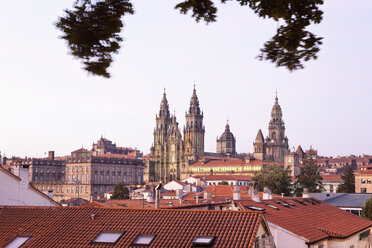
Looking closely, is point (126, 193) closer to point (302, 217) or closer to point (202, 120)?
point (302, 217)

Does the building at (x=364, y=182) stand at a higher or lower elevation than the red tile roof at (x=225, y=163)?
lower

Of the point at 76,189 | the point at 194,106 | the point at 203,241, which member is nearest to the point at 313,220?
the point at 203,241

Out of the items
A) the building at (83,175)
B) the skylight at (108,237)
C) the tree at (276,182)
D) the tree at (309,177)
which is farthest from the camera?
the building at (83,175)

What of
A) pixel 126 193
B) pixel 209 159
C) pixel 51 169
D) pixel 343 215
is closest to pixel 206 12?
pixel 343 215

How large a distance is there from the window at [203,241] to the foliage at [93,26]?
12021 mm

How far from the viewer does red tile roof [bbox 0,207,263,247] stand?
17969 mm

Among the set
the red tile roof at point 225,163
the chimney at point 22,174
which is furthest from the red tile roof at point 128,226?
the red tile roof at point 225,163

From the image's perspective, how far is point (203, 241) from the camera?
17391 mm

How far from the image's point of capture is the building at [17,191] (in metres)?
25.1

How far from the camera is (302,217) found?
2897 cm

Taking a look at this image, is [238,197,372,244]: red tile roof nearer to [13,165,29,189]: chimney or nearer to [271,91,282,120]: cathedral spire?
[13,165,29,189]: chimney

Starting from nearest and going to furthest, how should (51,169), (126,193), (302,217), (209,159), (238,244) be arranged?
(238,244) < (302,217) < (126,193) < (51,169) < (209,159)

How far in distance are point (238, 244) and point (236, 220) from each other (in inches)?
66.2

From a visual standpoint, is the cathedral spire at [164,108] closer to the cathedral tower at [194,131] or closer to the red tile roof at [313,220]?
the cathedral tower at [194,131]
